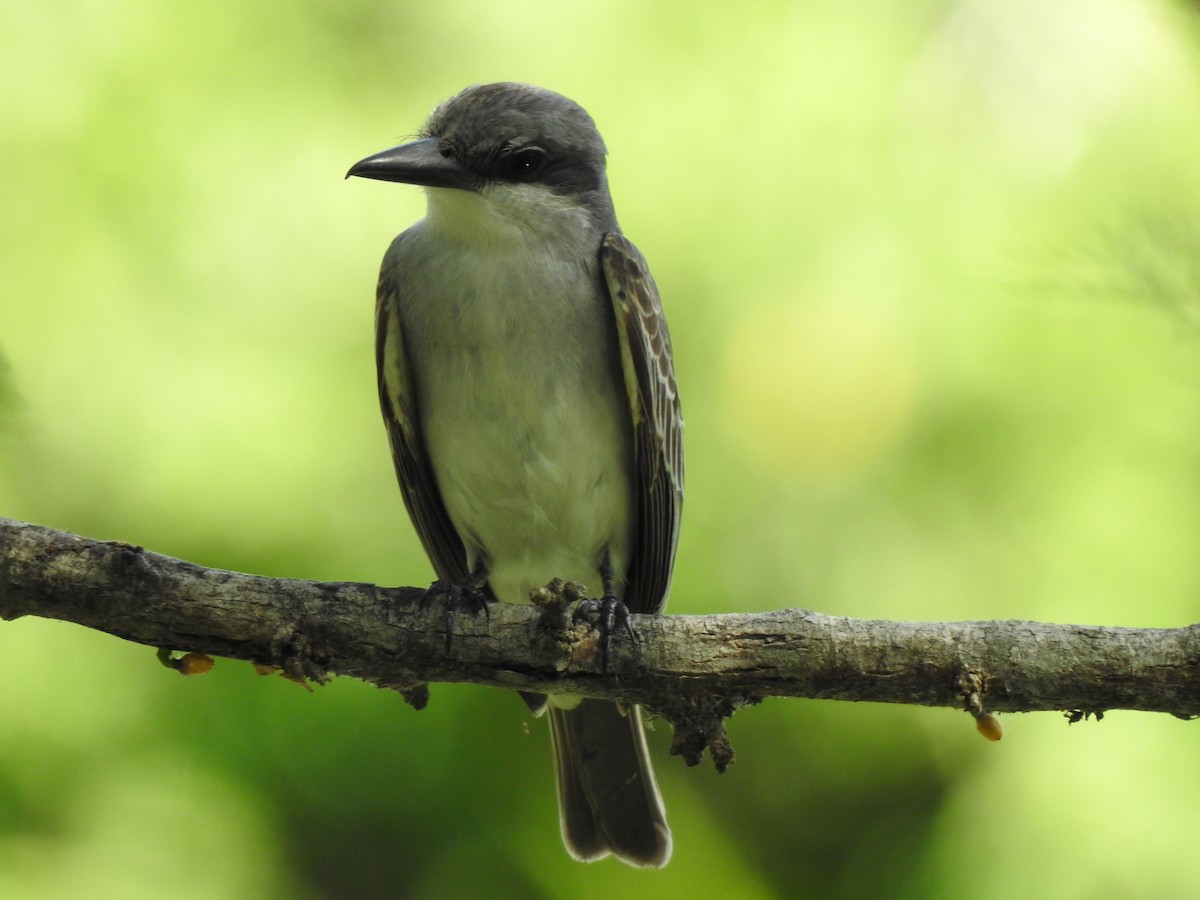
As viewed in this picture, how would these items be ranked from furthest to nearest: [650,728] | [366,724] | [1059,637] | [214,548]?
1. [650,728]
2. [214,548]
3. [366,724]
4. [1059,637]

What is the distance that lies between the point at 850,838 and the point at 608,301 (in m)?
2.20

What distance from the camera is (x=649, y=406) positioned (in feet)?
16.0

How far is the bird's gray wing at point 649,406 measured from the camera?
16.0ft

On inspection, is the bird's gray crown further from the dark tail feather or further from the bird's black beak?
the dark tail feather

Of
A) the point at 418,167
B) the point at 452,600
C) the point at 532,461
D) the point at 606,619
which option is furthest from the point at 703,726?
the point at 418,167

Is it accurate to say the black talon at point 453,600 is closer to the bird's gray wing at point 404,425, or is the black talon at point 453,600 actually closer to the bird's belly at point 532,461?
the bird's belly at point 532,461

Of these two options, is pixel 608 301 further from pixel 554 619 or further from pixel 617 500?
pixel 554 619

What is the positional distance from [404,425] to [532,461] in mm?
606

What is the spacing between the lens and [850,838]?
4.64 m

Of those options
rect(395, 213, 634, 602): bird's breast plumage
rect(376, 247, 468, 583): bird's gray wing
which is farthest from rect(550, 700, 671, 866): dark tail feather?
rect(376, 247, 468, 583): bird's gray wing

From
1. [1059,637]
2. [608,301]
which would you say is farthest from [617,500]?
[1059,637]

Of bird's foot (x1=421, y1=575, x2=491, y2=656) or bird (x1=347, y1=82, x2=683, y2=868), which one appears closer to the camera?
bird's foot (x1=421, y1=575, x2=491, y2=656)

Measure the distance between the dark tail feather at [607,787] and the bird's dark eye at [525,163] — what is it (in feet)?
7.00

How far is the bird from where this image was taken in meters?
4.79
